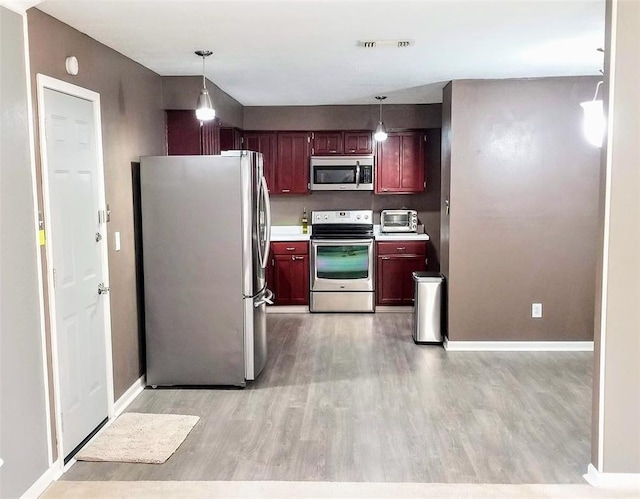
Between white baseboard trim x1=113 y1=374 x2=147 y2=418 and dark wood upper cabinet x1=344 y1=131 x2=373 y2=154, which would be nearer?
white baseboard trim x1=113 y1=374 x2=147 y2=418

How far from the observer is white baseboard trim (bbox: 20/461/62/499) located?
299 cm

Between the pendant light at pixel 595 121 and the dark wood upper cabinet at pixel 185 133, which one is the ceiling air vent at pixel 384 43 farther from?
the dark wood upper cabinet at pixel 185 133

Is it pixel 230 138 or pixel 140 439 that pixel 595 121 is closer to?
pixel 140 439

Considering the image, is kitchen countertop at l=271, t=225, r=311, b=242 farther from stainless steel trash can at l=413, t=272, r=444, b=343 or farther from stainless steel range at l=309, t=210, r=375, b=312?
stainless steel trash can at l=413, t=272, r=444, b=343

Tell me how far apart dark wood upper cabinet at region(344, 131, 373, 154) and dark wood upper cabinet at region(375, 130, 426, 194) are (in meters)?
0.13

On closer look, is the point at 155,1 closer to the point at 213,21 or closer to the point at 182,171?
the point at 213,21

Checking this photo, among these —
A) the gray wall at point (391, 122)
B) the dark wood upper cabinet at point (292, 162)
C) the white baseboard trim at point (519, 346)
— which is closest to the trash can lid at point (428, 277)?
the white baseboard trim at point (519, 346)

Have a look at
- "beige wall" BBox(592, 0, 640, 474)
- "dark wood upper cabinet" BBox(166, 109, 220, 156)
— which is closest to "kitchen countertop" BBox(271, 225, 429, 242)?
"dark wood upper cabinet" BBox(166, 109, 220, 156)

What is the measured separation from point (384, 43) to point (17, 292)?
105 inches

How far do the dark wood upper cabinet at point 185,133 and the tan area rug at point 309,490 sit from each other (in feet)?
9.56

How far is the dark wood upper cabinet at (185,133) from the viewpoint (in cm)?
522

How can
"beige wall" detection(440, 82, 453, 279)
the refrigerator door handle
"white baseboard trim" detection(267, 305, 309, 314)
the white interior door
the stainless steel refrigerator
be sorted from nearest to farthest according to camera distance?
the white interior door
the stainless steel refrigerator
the refrigerator door handle
"beige wall" detection(440, 82, 453, 279)
"white baseboard trim" detection(267, 305, 309, 314)

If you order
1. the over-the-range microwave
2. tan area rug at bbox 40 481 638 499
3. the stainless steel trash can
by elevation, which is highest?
the over-the-range microwave

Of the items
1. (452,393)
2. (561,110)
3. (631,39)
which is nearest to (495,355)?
(452,393)
